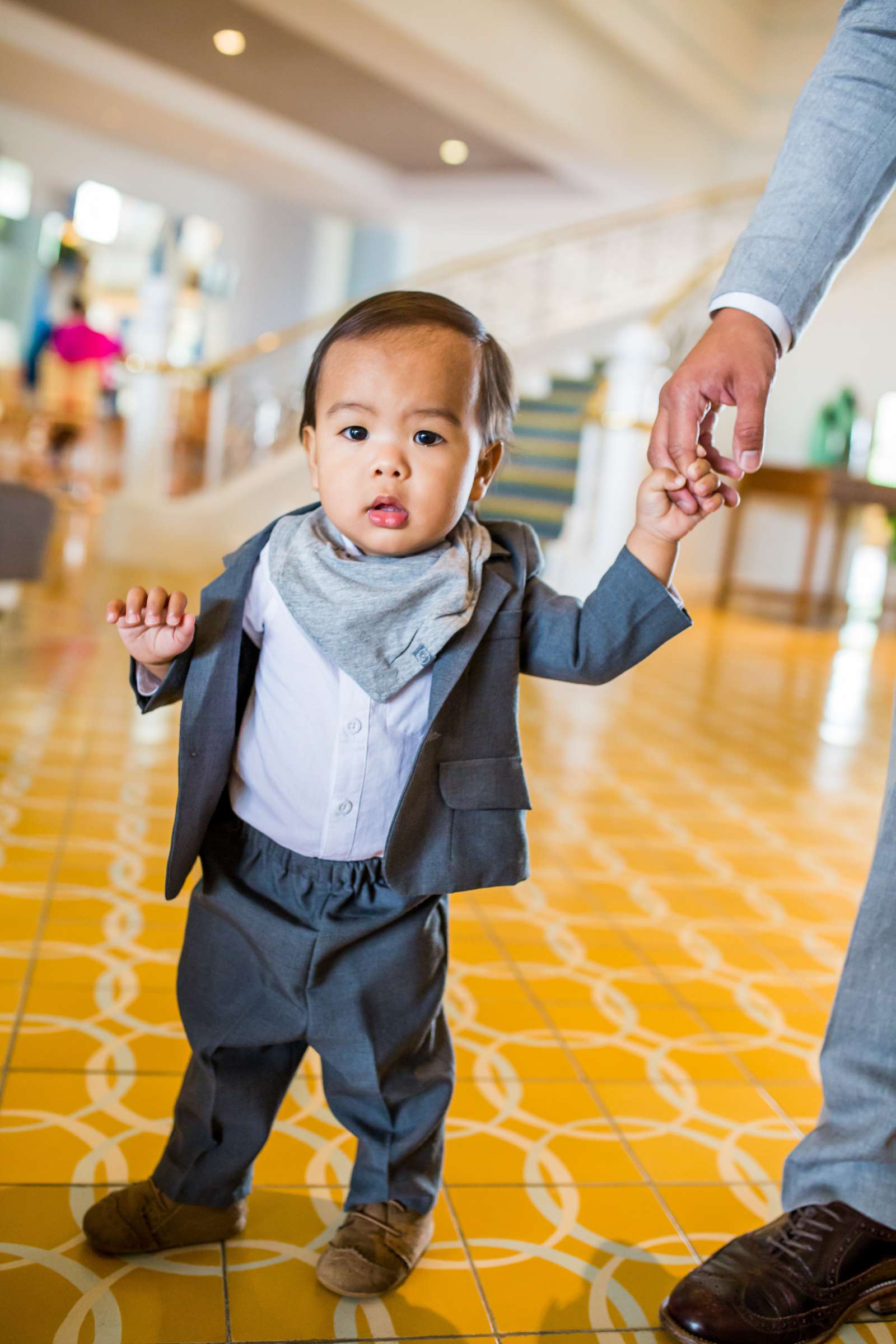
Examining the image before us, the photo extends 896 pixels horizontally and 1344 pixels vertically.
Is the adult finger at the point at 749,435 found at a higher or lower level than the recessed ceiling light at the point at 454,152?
lower

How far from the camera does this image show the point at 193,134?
10141 mm

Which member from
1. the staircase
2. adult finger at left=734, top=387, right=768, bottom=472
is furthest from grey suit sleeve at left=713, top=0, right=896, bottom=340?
the staircase

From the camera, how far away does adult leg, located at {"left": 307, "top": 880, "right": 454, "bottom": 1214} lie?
128cm

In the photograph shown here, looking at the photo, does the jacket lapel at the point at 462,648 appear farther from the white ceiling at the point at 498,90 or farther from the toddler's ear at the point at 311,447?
the white ceiling at the point at 498,90

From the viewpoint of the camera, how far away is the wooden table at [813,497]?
28.8 ft

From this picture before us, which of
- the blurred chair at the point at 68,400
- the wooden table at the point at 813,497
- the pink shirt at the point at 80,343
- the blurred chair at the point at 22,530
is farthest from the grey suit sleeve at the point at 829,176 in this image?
the blurred chair at the point at 68,400

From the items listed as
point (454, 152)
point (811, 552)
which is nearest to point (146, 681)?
point (811, 552)

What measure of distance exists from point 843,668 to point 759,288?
20.5ft

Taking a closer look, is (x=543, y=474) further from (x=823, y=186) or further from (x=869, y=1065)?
(x=869, y=1065)

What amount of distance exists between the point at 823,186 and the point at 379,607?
2.13 ft

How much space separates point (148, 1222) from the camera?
1.37 m

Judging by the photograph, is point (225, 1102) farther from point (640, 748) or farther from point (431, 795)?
point (640, 748)

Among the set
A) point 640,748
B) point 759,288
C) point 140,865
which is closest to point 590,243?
point 640,748

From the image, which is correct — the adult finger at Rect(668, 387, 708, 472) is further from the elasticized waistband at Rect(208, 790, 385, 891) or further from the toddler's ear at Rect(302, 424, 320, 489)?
the elasticized waistband at Rect(208, 790, 385, 891)
